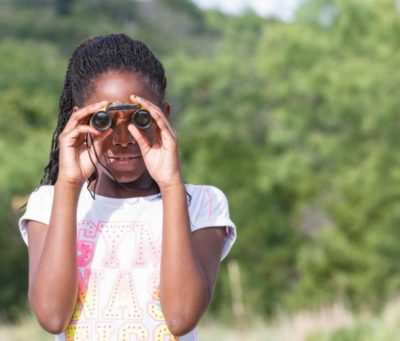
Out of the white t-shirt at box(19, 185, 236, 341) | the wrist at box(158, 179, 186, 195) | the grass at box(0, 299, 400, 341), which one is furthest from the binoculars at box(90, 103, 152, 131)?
the grass at box(0, 299, 400, 341)

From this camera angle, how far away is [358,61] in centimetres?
2855

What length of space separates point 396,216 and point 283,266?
528 centimetres

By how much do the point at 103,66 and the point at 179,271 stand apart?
1.65 ft

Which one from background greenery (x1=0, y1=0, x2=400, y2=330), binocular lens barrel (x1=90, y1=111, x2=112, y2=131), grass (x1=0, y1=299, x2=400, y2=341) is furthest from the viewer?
background greenery (x1=0, y1=0, x2=400, y2=330)

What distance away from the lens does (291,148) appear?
32188mm

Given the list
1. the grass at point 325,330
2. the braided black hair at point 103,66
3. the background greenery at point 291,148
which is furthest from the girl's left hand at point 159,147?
the background greenery at point 291,148

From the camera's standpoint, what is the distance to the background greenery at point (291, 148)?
28.1m

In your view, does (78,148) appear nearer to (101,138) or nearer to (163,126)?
(101,138)

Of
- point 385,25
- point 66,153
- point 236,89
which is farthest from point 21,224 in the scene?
point 236,89

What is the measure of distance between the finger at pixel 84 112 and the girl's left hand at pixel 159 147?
0.23 feet

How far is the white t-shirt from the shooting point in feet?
7.61

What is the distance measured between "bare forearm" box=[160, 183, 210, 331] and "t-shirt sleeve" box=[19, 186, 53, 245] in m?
0.31

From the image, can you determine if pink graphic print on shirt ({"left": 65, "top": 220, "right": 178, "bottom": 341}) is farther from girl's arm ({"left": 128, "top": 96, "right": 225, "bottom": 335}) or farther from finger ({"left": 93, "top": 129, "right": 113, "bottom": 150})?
finger ({"left": 93, "top": 129, "right": 113, "bottom": 150})

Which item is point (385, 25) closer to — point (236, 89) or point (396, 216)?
point (396, 216)
